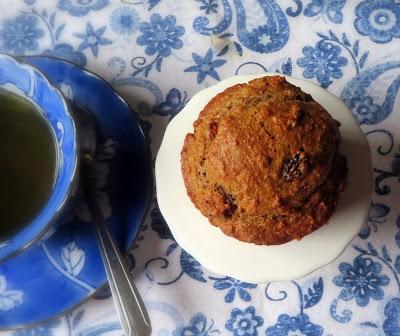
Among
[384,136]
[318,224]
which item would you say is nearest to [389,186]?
[384,136]

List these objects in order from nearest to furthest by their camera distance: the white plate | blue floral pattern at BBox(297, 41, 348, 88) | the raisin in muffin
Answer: the raisin in muffin, the white plate, blue floral pattern at BBox(297, 41, 348, 88)

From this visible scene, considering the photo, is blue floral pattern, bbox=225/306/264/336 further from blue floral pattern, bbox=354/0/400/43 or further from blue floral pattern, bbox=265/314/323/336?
blue floral pattern, bbox=354/0/400/43

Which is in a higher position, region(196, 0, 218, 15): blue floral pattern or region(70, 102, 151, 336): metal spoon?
region(196, 0, 218, 15): blue floral pattern

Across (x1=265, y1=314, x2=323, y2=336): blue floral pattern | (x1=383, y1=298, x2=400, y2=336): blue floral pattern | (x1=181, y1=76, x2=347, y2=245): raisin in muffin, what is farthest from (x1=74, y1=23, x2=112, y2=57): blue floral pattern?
(x1=383, y1=298, x2=400, y2=336): blue floral pattern

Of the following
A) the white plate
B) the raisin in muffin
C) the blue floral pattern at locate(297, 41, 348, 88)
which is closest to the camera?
the raisin in muffin

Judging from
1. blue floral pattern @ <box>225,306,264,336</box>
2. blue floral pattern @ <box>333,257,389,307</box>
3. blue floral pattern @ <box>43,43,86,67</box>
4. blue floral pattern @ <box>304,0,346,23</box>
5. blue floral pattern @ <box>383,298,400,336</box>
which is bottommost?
blue floral pattern @ <box>225,306,264,336</box>

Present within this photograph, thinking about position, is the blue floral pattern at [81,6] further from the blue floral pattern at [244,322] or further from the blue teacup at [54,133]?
the blue floral pattern at [244,322]

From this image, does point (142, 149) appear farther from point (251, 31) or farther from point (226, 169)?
point (251, 31)

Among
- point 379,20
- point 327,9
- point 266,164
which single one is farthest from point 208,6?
point 266,164
